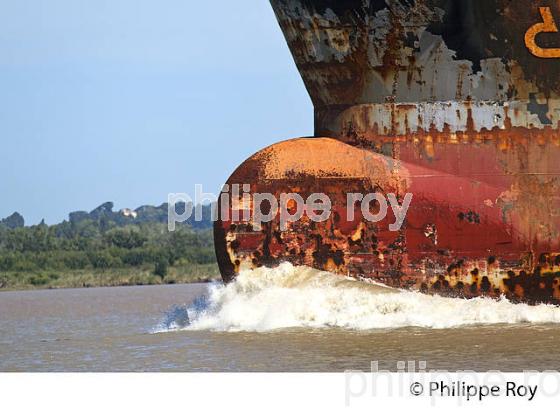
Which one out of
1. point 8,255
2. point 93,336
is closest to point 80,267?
point 8,255

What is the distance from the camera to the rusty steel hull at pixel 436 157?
13852 millimetres

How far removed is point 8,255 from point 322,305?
2791 centimetres

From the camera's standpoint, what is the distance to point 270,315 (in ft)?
44.8

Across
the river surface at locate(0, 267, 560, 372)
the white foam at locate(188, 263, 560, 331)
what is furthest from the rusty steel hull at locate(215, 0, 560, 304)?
the river surface at locate(0, 267, 560, 372)

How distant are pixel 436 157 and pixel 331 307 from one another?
→ 206cm

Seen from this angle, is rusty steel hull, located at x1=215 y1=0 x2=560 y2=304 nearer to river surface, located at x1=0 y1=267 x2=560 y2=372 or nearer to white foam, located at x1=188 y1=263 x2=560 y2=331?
white foam, located at x1=188 y1=263 x2=560 y2=331

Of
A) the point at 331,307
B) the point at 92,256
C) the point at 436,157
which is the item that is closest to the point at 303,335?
the point at 331,307

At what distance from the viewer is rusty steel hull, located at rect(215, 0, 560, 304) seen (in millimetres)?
13852

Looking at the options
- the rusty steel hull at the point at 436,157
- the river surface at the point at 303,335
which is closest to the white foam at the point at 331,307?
the river surface at the point at 303,335

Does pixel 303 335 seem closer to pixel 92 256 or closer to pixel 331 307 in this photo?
pixel 331 307

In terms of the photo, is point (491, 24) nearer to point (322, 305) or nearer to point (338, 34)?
point (338, 34)

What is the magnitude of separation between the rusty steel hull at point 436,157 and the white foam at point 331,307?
0.15m

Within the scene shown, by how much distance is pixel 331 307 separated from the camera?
13703 millimetres

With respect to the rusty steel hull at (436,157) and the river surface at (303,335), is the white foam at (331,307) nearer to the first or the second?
the river surface at (303,335)
